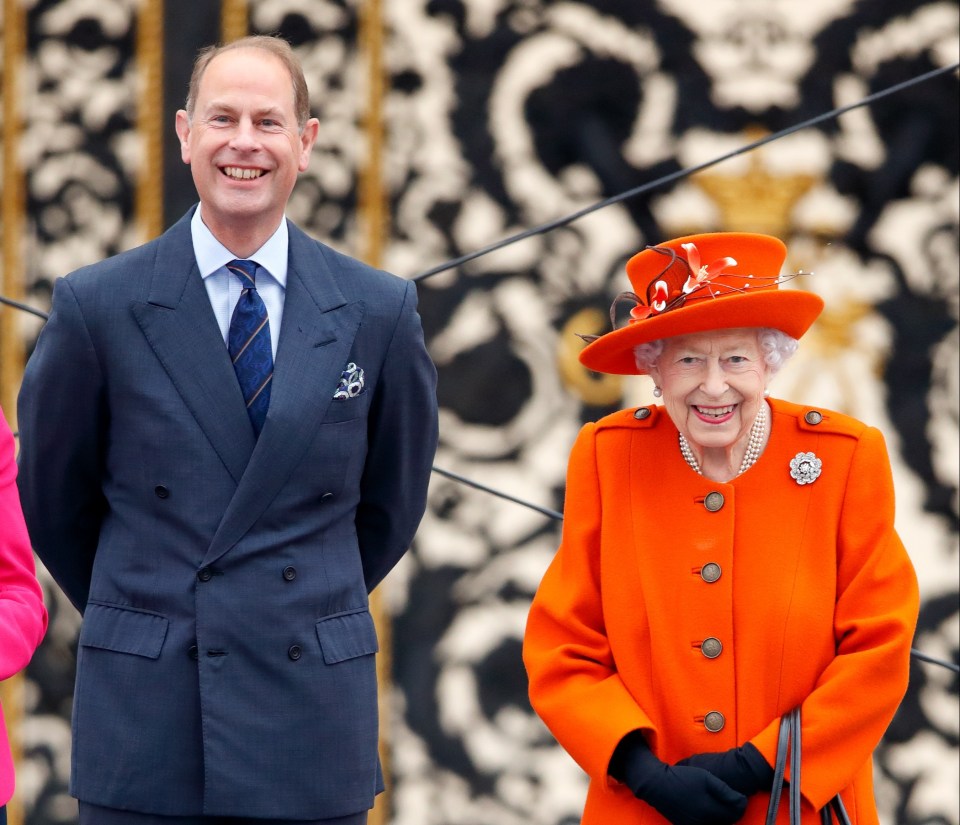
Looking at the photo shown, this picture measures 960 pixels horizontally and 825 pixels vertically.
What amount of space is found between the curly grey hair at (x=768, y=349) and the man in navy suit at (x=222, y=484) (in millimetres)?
417

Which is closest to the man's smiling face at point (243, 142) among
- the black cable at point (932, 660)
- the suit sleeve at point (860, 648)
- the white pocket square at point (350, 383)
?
the white pocket square at point (350, 383)

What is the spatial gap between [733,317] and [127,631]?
3.28 feet

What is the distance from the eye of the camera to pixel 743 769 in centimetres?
279

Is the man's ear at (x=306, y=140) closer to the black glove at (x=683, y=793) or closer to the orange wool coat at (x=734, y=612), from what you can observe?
the orange wool coat at (x=734, y=612)

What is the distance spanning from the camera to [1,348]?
4086 mm

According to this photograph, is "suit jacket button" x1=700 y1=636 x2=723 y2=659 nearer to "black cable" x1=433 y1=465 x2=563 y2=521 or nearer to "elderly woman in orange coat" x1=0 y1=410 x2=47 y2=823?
"elderly woman in orange coat" x1=0 y1=410 x2=47 y2=823

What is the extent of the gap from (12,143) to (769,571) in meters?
2.00

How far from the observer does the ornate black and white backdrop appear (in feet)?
13.1

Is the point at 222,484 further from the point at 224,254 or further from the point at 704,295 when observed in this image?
the point at 704,295

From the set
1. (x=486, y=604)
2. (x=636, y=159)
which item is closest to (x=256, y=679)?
(x=486, y=604)

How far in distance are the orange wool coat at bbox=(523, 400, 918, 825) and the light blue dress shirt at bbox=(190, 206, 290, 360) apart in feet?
1.74

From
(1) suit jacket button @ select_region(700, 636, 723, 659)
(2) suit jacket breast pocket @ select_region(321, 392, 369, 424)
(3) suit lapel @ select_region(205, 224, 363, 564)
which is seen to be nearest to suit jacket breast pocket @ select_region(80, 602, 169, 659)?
(3) suit lapel @ select_region(205, 224, 363, 564)

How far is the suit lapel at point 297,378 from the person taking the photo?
2875 millimetres

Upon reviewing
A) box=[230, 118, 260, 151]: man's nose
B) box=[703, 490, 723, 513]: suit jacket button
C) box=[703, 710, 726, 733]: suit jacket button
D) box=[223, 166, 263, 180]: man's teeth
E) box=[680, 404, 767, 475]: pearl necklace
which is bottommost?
box=[703, 710, 726, 733]: suit jacket button
